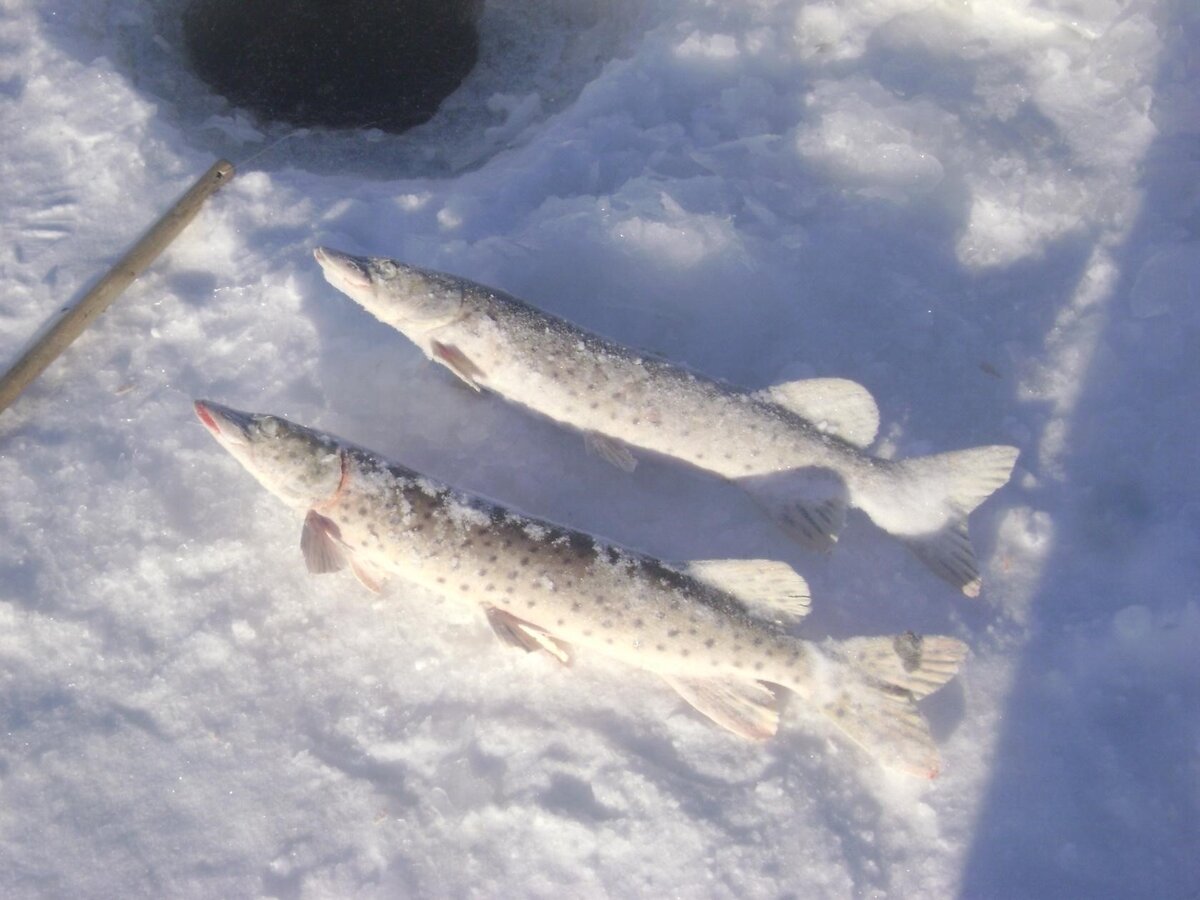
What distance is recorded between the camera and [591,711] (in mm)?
3564

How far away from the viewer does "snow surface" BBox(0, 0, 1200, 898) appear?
3.42 meters

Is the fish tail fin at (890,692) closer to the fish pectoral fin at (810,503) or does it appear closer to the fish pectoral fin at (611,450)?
the fish pectoral fin at (810,503)

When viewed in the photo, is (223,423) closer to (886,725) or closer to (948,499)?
(886,725)

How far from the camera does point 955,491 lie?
3.67m

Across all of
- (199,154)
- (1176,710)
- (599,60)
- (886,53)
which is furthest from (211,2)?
(1176,710)

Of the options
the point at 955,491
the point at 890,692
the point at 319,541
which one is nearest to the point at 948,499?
the point at 955,491

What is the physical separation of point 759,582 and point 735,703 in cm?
53

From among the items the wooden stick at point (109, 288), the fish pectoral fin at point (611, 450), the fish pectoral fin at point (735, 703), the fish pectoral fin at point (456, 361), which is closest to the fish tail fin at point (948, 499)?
the fish pectoral fin at point (735, 703)

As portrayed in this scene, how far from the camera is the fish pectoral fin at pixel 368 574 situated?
3504 mm

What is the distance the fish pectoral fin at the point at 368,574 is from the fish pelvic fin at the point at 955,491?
245cm

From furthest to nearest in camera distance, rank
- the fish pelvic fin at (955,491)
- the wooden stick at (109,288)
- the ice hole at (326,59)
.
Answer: the ice hole at (326,59) → the wooden stick at (109,288) → the fish pelvic fin at (955,491)

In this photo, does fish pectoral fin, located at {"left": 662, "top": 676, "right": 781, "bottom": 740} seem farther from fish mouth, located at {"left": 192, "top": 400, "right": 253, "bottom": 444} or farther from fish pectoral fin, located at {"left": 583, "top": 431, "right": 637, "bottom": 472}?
fish mouth, located at {"left": 192, "top": 400, "right": 253, "bottom": 444}

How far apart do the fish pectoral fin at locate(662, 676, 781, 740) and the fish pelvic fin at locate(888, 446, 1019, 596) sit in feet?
3.56

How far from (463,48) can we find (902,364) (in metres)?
3.28
